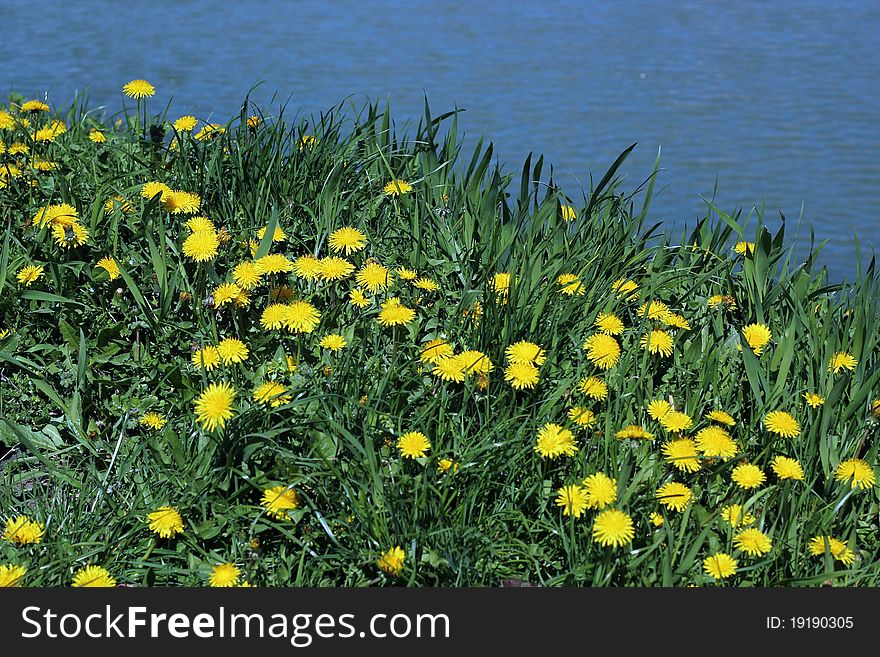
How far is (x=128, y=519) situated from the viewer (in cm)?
251

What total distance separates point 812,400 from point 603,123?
4243 mm

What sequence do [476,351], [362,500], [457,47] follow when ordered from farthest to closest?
[457,47]
[476,351]
[362,500]

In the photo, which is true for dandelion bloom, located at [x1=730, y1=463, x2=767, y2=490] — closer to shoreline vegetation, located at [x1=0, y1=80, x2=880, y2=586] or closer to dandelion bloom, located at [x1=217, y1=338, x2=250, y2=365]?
shoreline vegetation, located at [x1=0, y1=80, x2=880, y2=586]

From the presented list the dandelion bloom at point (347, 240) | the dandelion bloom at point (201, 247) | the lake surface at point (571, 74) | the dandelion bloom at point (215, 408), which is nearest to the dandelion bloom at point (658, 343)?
the dandelion bloom at point (347, 240)

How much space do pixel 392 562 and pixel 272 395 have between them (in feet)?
1.78

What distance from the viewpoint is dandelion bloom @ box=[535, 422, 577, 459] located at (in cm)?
249

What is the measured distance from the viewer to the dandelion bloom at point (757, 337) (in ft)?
9.89

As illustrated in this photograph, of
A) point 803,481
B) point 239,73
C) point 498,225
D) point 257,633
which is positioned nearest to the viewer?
point 257,633

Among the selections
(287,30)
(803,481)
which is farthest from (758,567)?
(287,30)

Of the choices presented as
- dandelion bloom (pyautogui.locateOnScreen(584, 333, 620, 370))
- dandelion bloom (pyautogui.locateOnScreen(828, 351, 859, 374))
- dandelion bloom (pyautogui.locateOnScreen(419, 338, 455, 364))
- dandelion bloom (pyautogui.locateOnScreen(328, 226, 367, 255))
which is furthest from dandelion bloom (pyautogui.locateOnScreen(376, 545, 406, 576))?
dandelion bloom (pyautogui.locateOnScreen(828, 351, 859, 374))

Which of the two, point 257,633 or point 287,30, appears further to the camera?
point 287,30

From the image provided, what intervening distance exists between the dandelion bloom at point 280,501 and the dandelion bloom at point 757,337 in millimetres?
1375

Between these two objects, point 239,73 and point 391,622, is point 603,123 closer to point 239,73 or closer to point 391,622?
point 239,73

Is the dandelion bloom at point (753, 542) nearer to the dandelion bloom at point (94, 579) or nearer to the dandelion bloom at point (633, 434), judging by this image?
the dandelion bloom at point (633, 434)
